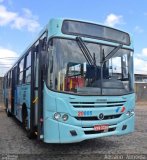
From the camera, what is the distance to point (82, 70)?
27.7 ft

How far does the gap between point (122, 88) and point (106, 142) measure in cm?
218

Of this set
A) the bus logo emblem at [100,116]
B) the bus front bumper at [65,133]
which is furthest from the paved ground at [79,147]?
the bus logo emblem at [100,116]

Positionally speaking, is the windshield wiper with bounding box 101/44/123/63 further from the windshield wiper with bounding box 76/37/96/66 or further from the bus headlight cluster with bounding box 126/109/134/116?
the bus headlight cluster with bounding box 126/109/134/116

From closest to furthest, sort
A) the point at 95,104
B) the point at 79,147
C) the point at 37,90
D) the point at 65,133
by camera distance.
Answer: the point at 65,133 < the point at 95,104 < the point at 37,90 < the point at 79,147

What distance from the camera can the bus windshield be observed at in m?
8.14

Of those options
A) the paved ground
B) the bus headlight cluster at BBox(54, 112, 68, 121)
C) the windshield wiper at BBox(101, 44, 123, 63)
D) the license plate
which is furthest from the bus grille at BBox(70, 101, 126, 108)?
the paved ground

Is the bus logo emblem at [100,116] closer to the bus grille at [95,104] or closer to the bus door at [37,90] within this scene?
the bus grille at [95,104]

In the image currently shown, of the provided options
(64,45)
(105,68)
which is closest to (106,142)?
(105,68)

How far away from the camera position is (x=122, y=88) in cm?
899

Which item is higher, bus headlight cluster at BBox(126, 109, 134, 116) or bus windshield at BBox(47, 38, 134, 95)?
→ bus windshield at BBox(47, 38, 134, 95)

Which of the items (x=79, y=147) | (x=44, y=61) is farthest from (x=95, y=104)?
(x=79, y=147)

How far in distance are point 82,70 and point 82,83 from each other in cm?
33

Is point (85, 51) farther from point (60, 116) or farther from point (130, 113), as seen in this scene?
point (130, 113)

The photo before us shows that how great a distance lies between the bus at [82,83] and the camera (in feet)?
26.5
